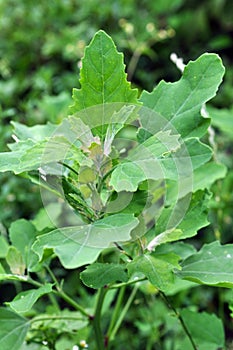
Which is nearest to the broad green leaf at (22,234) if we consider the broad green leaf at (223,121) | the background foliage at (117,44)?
the background foliage at (117,44)

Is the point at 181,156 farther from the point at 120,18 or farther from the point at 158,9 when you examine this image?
the point at 158,9

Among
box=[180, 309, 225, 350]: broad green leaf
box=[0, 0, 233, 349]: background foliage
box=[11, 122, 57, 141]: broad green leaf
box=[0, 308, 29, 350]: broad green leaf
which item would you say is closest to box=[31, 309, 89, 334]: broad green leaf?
box=[0, 308, 29, 350]: broad green leaf

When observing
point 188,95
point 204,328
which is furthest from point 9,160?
point 204,328

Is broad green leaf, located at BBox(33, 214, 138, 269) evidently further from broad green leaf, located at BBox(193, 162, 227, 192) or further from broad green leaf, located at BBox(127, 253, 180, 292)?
broad green leaf, located at BBox(193, 162, 227, 192)

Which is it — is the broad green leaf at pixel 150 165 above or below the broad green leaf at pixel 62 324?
above

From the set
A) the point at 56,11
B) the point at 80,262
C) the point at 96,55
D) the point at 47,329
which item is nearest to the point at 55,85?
the point at 56,11

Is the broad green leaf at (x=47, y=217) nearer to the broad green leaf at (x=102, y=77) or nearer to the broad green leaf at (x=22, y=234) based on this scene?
the broad green leaf at (x=22, y=234)

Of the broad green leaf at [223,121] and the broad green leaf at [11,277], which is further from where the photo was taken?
the broad green leaf at [223,121]
